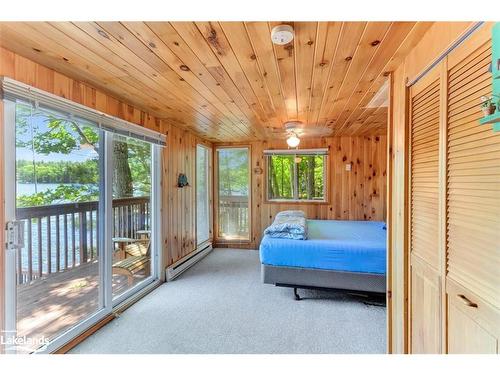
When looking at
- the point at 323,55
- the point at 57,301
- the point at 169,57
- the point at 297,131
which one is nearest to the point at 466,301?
the point at 323,55

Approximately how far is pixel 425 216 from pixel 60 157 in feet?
8.65

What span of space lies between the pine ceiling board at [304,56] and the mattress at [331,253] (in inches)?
63.1

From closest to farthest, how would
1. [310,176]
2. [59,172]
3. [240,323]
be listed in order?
[59,172] < [240,323] < [310,176]

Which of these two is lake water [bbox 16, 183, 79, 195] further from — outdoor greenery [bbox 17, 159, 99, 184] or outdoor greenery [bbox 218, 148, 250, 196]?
outdoor greenery [bbox 218, 148, 250, 196]

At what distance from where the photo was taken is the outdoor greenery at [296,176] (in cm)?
485

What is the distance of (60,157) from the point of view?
6.66ft

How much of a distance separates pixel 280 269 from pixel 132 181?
2.04m

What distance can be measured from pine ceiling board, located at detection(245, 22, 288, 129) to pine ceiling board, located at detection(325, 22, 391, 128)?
0.52m

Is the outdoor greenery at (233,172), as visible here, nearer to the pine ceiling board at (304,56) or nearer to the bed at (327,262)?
the bed at (327,262)

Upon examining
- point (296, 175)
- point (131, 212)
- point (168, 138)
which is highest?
point (168, 138)

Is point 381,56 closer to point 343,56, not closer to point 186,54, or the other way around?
point 343,56

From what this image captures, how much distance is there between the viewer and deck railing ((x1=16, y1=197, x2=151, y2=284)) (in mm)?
1824

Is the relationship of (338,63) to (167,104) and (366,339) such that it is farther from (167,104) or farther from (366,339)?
(366,339)
